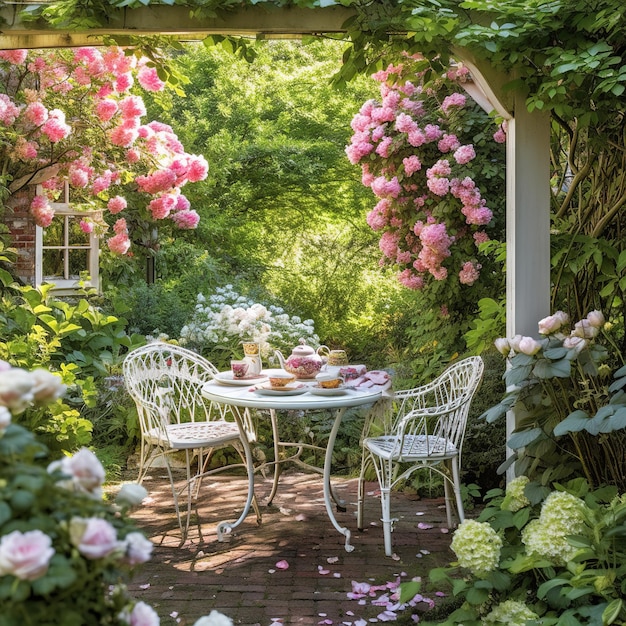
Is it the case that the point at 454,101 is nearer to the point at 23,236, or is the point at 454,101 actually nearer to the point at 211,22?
the point at 211,22

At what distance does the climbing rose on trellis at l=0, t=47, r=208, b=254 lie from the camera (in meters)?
5.85

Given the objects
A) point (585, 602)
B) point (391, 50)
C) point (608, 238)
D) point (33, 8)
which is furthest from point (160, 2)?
point (585, 602)

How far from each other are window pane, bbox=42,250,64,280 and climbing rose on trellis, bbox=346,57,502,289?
8.85ft

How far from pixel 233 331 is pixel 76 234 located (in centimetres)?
219

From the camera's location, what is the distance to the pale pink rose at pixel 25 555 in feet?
3.56

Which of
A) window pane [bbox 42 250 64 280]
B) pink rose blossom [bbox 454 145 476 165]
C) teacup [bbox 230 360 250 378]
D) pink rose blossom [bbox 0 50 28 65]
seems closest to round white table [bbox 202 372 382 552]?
teacup [bbox 230 360 250 378]

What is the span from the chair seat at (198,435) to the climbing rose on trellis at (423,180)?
76.8 inches

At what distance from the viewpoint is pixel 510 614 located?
2.86 m

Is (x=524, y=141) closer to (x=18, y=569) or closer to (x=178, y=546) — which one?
(x=178, y=546)

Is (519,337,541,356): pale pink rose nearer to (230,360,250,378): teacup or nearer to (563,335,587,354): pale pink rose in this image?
(563,335,587,354): pale pink rose

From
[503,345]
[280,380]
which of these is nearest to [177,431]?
[280,380]

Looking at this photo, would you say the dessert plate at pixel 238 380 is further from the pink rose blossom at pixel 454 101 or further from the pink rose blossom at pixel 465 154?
the pink rose blossom at pixel 454 101

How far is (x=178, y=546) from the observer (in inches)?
161

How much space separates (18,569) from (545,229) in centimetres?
292
